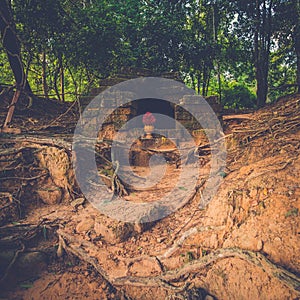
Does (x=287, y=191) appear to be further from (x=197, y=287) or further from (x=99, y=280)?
(x=99, y=280)

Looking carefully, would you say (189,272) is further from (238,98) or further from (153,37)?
(238,98)

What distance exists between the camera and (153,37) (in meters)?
7.37

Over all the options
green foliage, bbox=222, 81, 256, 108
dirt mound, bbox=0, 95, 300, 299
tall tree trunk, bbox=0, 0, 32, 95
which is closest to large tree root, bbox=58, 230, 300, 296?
dirt mound, bbox=0, 95, 300, 299

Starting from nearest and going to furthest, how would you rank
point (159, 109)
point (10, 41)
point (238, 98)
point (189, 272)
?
point (189, 272)
point (10, 41)
point (159, 109)
point (238, 98)

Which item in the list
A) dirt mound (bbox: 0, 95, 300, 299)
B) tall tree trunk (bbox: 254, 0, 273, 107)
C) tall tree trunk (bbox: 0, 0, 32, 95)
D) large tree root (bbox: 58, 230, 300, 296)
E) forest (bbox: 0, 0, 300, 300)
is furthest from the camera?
tall tree trunk (bbox: 254, 0, 273, 107)

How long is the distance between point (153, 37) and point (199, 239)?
259 inches

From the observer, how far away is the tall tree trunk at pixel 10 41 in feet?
17.5

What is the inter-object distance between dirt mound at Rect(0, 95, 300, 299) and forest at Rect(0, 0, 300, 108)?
4.19m

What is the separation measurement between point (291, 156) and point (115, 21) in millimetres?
5819

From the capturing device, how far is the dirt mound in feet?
7.45

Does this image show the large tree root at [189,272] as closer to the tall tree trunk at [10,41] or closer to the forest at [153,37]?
the tall tree trunk at [10,41]

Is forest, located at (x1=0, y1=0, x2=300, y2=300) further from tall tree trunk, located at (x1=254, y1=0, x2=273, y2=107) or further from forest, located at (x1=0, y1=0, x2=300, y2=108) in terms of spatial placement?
tall tree trunk, located at (x1=254, y1=0, x2=273, y2=107)

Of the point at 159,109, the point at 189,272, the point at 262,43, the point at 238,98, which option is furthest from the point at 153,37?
the point at 189,272

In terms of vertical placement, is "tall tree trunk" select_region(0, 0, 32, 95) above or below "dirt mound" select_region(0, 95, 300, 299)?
above
